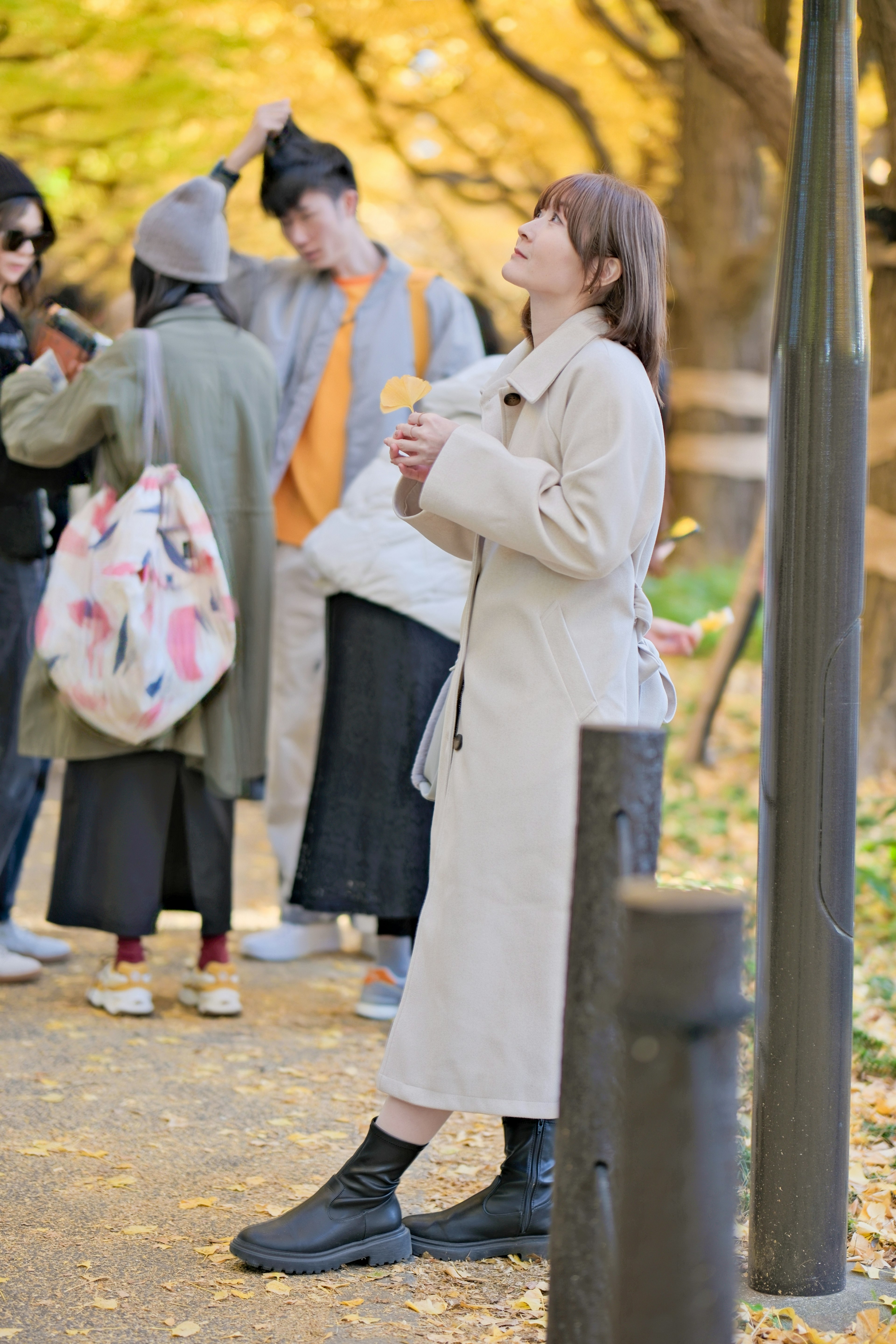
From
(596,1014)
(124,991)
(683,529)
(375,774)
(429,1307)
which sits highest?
(683,529)

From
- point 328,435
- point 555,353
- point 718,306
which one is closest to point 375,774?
point 328,435

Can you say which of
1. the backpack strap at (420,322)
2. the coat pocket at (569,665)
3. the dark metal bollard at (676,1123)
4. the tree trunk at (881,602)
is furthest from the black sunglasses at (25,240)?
the tree trunk at (881,602)

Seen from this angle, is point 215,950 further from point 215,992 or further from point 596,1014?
point 596,1014

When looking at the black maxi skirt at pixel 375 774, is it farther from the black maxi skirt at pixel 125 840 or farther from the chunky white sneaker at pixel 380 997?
the black maxi skirt at pixel 125 840

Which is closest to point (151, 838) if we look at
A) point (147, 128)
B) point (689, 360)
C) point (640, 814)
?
point (640, 814)

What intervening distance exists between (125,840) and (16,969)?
2.25 ft

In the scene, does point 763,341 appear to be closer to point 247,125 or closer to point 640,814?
point 247,125

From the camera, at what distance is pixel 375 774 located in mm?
4074

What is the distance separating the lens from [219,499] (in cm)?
410

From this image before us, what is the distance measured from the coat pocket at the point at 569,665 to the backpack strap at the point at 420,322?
2.22 metres

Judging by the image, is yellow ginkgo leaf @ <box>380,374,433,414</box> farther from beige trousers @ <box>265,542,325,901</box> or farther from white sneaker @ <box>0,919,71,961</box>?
white sneaker @ <box>0,919,71,961</box>

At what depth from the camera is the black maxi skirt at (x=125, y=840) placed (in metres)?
4.01

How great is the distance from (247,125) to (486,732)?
1196cm

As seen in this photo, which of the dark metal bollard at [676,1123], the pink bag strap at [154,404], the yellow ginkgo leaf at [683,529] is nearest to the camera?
the dark metal bollard at [676,1123]
